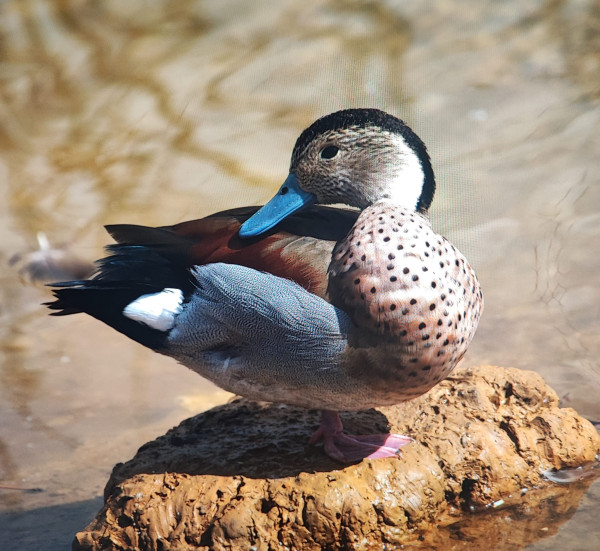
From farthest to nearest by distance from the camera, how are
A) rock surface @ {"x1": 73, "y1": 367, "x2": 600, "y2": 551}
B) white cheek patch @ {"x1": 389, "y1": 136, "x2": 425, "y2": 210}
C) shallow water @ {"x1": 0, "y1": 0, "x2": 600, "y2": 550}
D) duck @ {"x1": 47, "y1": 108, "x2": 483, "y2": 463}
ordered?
1. shallow water @ {"x1": 0, "y1": 0, "x2": 600, "y2": 550}
2. white cheek patch @ {"x1": 389, "y1": 136, "x2": 425, "y2": 210}
3. rock surface @ {"x1": 73, "y1": 367, "x2": 600, "y2": 551}
4. duck @ {"x1": 47, "y1": 108, "x2": 483, "y2": 463}

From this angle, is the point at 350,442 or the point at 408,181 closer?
the point at 408,181

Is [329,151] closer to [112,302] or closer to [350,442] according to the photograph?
[112,302]

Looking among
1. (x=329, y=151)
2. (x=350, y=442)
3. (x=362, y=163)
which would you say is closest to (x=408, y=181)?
(x=362, y=163)

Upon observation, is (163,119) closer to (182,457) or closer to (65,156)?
(65,156)

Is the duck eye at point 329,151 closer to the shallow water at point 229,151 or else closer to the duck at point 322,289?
the duck at point 322,289

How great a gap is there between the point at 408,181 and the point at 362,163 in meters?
0.17

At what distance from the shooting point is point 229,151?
701 cm

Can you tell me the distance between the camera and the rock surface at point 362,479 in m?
2.89

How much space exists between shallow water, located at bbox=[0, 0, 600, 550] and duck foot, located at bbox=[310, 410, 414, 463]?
1.17 meters

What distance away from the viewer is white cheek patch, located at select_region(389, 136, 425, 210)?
9.86 ft

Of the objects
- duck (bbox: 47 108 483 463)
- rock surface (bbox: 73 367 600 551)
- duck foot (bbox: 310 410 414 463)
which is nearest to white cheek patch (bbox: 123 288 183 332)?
duck (bbox: 47 108 483 463)

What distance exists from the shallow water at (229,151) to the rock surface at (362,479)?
640 mm

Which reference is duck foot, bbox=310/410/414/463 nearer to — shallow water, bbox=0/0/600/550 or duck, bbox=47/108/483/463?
duck, bbox=47/108/483/463

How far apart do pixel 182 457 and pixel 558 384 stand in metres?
1.93
